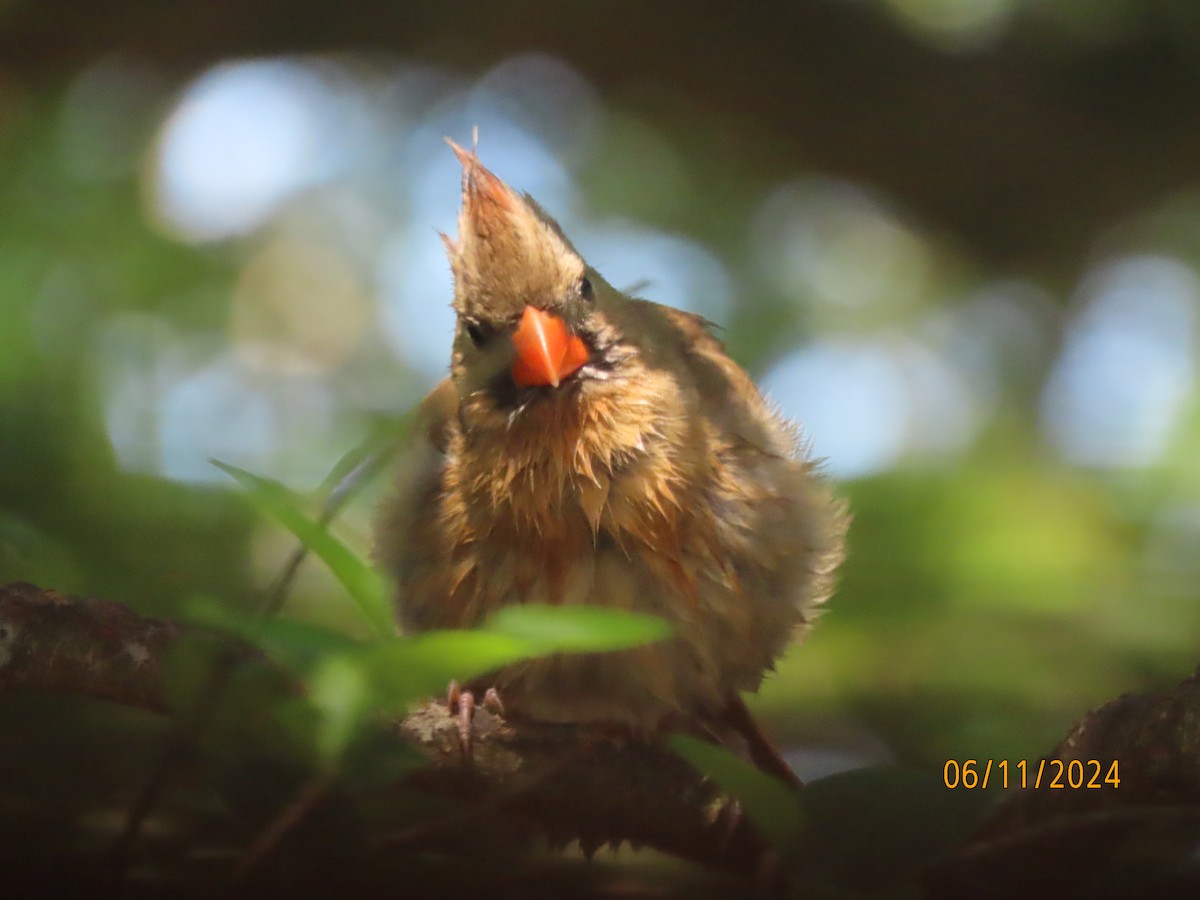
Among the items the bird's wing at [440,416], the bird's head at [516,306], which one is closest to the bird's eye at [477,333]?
the bird's head at [516,306]

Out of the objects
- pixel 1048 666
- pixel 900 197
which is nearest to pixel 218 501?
pixel 1048 666

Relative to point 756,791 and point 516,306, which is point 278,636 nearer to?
point 756,791

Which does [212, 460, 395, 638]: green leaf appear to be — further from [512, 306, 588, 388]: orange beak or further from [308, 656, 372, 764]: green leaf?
[512, 306, 588, 388]: orange beak

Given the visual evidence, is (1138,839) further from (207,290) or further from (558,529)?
(207,290)

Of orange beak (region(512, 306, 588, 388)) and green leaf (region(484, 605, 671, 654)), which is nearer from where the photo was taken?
green leaf (region(484, 605, 671, 654))

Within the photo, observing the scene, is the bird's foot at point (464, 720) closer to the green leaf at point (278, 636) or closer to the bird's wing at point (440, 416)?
the green leaf at point (278, 636)
